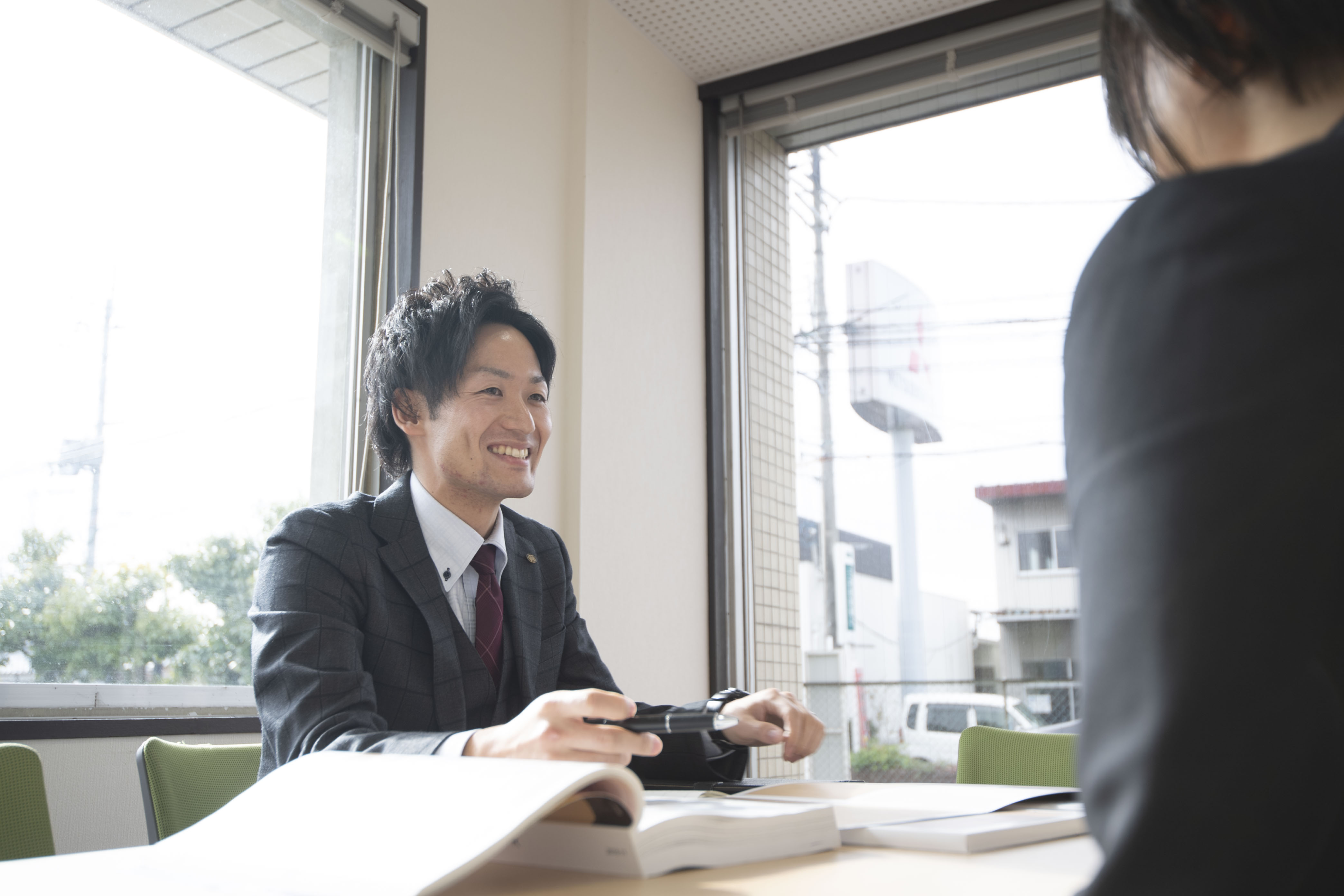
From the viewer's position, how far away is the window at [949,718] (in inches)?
124

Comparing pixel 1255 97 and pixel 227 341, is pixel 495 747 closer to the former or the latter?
pixel 1255 97

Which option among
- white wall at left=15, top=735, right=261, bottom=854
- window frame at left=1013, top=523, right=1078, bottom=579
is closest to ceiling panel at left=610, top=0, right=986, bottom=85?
window frame at left=1013, top=523, right=1078, bottom=579

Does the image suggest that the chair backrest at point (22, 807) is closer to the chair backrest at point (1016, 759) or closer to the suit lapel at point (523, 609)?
the suit lapel at point (523, 609)

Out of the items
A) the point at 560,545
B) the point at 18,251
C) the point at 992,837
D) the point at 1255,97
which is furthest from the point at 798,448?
the point at 1255,97

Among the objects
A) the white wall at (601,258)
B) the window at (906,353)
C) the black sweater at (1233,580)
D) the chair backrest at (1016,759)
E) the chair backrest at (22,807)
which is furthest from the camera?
the window at (906,353)

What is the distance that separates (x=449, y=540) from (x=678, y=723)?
87 cm

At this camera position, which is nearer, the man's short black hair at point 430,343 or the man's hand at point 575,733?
the man's hand at point 575,733

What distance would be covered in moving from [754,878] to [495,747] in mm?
395

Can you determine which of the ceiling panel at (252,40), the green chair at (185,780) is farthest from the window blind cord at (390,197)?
the green chair at (185,780)

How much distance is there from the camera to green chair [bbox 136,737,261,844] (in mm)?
1362

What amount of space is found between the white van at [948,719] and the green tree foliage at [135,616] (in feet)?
6.68

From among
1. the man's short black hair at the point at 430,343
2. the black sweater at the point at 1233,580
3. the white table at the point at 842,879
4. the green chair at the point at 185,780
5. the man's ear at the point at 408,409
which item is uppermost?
the man's short black hair at the point at 430,343

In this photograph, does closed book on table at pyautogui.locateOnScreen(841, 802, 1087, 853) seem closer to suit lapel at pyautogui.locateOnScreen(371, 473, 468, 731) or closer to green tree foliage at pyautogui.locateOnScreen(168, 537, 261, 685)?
suit lapel at pyautogui.locateOnScreen(371, 473, 468, 731)

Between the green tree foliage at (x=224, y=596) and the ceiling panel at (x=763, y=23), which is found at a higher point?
the ceiling panel at (x=763, y=23)
